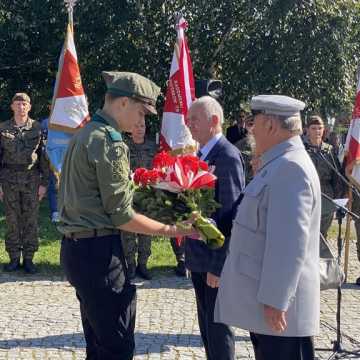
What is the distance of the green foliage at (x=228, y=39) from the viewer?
12.6 metres

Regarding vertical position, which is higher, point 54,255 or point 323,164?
point 323,164

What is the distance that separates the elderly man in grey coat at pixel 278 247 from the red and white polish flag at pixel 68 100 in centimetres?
566

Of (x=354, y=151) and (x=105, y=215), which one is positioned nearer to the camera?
(x=105, y=215)

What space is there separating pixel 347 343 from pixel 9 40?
10925mm

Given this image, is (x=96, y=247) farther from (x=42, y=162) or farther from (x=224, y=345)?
(x=42, y=162)

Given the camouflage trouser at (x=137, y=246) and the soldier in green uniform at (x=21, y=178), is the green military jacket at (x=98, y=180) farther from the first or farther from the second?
the soldier in green uniform at (x=21, y=178)

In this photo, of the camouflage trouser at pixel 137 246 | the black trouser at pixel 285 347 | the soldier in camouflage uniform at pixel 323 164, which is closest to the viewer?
the black trouser at pixel 285 347

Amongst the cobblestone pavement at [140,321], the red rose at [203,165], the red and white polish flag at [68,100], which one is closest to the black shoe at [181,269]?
the cobblestone pavement at [140,321]

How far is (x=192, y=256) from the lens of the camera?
420 cm

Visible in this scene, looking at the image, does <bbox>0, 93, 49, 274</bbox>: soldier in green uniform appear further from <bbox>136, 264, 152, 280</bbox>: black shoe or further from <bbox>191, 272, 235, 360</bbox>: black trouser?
<bbox>191, 272, 235, 360</bbox>: black trouser

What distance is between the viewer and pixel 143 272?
26.6ft

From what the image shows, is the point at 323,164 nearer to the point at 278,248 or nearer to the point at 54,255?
the point at 54,255

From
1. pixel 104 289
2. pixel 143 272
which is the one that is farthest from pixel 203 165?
pixel 143 272

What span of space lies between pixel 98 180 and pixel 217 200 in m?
0.94
